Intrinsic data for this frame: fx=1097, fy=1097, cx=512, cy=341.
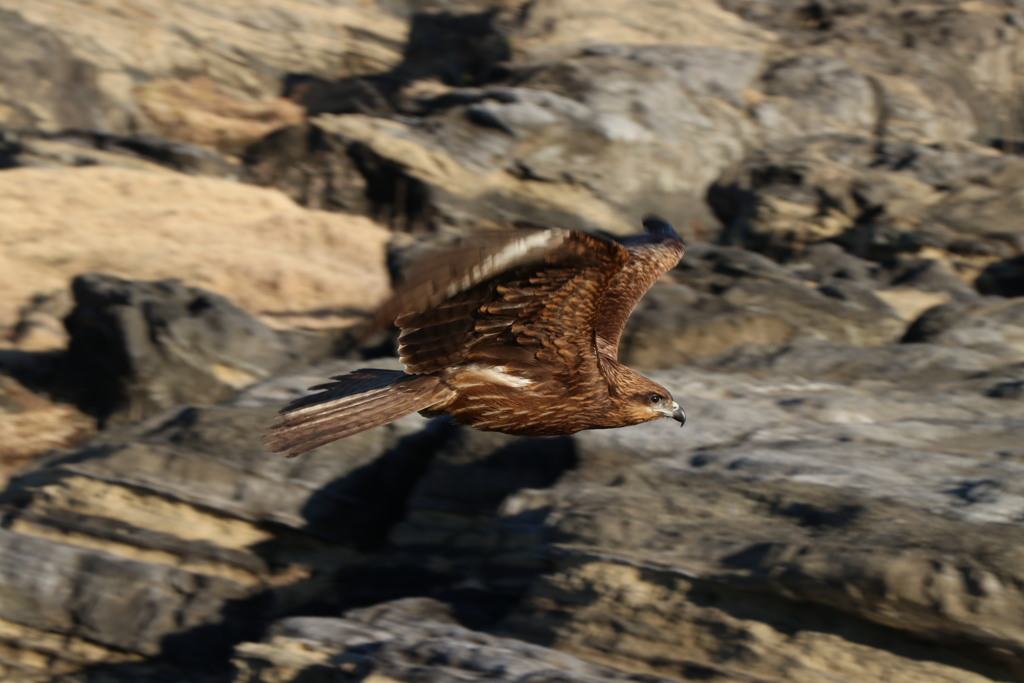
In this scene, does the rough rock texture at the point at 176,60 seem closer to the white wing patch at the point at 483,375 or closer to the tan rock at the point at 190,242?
the tan rock at the point at 190,242

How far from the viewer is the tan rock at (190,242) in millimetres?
12750

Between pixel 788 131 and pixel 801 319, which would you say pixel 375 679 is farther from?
pixel 788 131

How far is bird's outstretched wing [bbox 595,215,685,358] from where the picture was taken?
6.15 metres

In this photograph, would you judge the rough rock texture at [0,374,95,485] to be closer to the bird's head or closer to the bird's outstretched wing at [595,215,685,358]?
the bird's outstretched wing at [595,215,685,358]

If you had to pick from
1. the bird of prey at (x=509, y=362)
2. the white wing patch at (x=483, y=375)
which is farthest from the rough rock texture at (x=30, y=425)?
the white wing patch at (x=483, y=375)

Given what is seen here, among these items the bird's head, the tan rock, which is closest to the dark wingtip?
the bird's head

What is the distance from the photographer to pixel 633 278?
22.0 feet

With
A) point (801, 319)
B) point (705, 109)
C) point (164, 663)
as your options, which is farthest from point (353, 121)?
point (164, 663)

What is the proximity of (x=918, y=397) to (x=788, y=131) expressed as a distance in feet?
34.6

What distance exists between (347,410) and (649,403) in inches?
62.9

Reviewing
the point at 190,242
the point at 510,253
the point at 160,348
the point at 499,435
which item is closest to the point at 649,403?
the point at 510,253

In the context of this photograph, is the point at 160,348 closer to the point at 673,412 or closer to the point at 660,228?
the point at 660,228

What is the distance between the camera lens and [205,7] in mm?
20797

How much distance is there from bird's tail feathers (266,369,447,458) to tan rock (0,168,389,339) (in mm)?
7278
